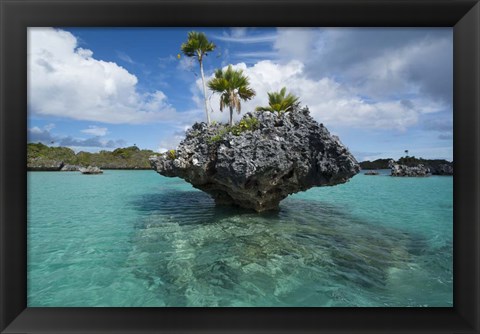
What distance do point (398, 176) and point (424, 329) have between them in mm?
47493

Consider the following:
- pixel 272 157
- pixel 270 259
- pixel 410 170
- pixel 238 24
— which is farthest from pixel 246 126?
pixel 410 170

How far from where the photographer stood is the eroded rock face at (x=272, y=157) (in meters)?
6.96

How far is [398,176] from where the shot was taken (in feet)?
130

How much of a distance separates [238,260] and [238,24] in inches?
182

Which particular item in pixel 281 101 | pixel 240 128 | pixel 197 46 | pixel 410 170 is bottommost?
pixel 410 170

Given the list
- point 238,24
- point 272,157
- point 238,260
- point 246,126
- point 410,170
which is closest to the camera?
point 238,24

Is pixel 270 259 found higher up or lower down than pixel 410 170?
lower down

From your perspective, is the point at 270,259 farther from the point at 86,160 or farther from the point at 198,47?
the point at 86,160

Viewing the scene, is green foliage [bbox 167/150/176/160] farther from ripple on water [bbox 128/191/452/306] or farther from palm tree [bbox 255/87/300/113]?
palm tree [bbox 255/87/300/113]

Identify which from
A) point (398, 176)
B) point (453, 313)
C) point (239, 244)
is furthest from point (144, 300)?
point (398, 176)

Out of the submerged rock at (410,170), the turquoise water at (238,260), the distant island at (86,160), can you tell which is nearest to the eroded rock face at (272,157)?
the turquoise water at (238,260)

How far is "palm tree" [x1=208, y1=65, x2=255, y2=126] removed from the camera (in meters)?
9.36

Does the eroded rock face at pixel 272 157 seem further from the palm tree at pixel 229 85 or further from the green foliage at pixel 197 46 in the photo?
the green foliage at pixel 197 46

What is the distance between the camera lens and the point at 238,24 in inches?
94.5
